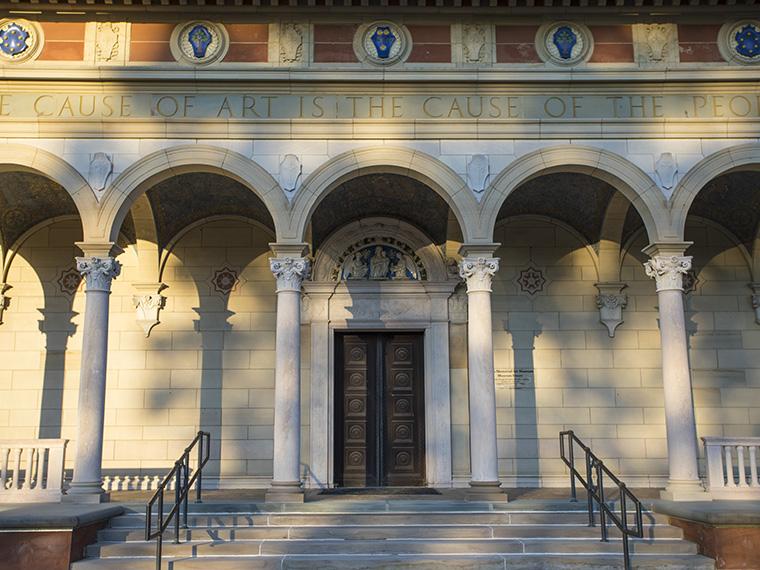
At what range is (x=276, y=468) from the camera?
10672 mm

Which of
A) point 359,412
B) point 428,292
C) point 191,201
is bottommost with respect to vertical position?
point 359,412

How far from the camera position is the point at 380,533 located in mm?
9242

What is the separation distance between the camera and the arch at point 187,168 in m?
11.2

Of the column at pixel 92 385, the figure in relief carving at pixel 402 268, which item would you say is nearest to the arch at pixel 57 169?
the column at pixel 92 385

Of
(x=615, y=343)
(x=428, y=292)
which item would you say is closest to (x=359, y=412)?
(x=428, y=292)

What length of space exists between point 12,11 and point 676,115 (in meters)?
9.67

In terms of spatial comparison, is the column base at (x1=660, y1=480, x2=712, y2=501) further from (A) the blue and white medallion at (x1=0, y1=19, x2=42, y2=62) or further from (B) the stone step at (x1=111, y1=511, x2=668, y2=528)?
(A) the blue and white medallion at (x1=0, y1=19, x2=42, y2=62)

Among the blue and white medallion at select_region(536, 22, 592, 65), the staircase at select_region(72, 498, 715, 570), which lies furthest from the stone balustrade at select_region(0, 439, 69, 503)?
the blue and white medallion at select_region(536, 22, 592, 65)

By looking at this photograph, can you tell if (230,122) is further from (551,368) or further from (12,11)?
(551,368)

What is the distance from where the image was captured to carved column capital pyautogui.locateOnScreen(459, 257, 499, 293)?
36.7 ft

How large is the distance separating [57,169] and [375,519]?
649cm

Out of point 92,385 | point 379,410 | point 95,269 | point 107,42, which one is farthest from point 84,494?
point 107,42

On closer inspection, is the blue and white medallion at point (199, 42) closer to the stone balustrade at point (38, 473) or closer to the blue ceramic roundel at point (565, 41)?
the blue ceramic roundel at point (565, 41)

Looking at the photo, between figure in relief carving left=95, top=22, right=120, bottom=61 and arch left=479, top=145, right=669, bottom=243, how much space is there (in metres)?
5.73
